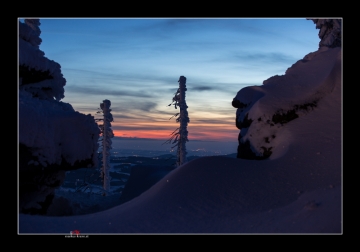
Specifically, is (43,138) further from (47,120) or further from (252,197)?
(252,197)

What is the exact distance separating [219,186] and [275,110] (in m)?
6.68

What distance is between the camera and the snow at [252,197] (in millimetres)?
6578

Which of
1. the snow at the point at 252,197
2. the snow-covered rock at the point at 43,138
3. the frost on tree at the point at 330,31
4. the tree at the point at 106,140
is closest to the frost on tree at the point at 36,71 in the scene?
the snow-covered rock at the point at 43,138

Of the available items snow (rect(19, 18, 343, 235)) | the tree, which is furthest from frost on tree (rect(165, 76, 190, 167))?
snow (rect(19, 18, 343, 235))

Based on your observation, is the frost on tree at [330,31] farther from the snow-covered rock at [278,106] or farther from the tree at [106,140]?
the tree at [106,140]

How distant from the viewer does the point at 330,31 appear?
19.0m

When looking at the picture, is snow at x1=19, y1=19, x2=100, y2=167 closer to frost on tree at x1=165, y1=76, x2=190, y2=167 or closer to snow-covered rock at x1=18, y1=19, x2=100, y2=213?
snow-covered rock at x1=18, y1=19, x2=100, y2=213

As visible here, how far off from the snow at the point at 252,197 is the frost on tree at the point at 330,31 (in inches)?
230

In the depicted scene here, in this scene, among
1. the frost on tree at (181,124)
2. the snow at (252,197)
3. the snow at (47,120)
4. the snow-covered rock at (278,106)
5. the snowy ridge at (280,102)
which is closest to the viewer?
the snow at (252,197)

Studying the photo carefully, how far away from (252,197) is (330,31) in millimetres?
14599

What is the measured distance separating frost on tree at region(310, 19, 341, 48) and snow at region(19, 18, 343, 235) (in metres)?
5.83

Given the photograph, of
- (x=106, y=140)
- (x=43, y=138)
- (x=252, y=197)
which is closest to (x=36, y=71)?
(x=43, y=138)
